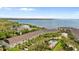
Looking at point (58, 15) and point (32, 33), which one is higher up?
point (58, 15)

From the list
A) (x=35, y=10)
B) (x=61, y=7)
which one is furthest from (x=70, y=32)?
(x=35, y=10)
